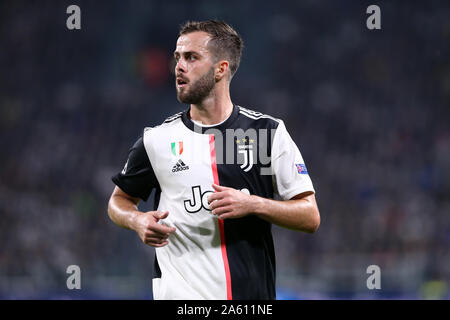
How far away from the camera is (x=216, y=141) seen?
3.22 metres

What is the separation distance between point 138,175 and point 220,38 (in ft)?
3.02

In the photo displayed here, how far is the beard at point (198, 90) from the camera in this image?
3229mm

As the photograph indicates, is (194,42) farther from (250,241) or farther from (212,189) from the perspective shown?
(250,241)

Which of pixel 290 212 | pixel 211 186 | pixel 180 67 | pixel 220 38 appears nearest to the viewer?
pixel 290 212

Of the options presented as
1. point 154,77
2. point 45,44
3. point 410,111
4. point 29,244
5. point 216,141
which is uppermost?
point 45,44

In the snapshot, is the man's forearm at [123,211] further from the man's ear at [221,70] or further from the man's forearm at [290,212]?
the man's ear at [221,70]

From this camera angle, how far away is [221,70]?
337cm

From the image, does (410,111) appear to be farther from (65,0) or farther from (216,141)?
(216,141)

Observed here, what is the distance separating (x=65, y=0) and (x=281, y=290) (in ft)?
31.3

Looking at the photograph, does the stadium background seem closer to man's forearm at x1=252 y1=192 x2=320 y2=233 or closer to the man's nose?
man's forearm at x1=252 y1=192 x2=320 y2=233

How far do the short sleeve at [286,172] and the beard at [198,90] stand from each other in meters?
0.47

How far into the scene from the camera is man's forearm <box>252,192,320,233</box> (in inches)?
115

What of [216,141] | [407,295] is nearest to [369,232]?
[407,295]

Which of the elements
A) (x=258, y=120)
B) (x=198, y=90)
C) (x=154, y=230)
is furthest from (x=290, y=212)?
(x=198, y=90)
